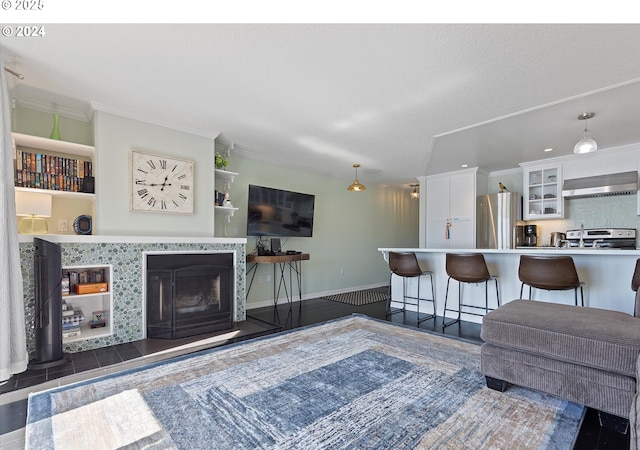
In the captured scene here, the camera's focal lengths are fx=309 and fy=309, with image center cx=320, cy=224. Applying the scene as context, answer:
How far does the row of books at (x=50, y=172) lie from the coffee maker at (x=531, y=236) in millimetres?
6547

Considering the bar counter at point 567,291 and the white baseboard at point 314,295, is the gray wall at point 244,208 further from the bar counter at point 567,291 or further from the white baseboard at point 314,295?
the bar counter at point 567,291

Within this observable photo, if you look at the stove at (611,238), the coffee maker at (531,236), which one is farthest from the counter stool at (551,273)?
the coffee maker at (531,236)

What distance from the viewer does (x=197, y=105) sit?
10.0 feet

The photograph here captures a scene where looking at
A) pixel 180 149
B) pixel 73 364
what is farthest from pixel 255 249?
pixel 73 364

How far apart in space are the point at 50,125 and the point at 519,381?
455 centimetres

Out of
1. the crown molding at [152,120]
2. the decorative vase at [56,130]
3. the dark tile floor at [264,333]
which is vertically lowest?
the dark tile floor at [264,333]

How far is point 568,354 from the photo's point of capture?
1698mm

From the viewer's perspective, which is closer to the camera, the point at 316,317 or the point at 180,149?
the point at 180,149

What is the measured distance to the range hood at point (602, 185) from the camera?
430cm

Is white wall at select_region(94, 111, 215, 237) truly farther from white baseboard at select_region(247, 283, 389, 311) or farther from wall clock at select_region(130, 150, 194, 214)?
white baseboard at select_region(247, 283, 389, 311)

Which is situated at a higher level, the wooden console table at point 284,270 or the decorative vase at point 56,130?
the decorative vase at point 56,130

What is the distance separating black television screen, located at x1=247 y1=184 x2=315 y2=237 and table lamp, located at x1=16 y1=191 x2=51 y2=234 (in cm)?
216

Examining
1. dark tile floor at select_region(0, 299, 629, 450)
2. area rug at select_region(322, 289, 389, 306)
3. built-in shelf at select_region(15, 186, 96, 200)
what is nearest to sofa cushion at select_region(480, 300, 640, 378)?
dark tile floor at select_region(0, 299, 629, 450)
